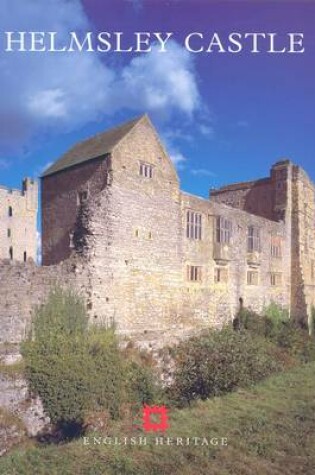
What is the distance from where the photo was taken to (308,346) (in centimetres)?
2630

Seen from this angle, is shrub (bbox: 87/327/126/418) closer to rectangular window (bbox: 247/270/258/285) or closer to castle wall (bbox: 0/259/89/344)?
castle wall (bbox: 0/259/89/344)

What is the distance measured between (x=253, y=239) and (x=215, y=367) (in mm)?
12570

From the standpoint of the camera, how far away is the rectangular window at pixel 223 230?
24984 mm

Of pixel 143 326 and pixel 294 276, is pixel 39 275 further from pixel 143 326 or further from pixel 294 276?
pixel 294 276

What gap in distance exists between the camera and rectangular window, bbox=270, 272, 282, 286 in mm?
30062

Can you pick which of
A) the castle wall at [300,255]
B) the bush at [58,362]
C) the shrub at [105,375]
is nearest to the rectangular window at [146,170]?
the bush at [58,362]

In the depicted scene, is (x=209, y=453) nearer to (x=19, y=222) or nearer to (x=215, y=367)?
(x=215, y=367)

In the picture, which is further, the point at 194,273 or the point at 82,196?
the point at 194,273

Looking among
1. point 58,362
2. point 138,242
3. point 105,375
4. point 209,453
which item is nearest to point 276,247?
point 138,242

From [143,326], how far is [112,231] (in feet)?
15.9

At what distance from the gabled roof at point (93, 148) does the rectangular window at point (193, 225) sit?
5780 mm

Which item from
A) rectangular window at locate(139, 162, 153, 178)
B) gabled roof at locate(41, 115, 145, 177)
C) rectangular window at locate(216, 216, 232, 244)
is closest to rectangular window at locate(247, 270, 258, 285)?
rectangular window at locate(216, 216, 232, 244)

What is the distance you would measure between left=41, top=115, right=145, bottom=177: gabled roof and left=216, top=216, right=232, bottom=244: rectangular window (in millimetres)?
8039

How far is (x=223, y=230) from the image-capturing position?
999 inches
